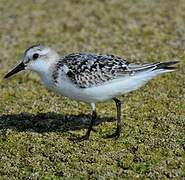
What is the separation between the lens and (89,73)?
11328mm

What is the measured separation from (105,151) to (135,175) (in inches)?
48.3

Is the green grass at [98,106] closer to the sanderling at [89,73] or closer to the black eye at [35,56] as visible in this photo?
the sanderling at [89,73]

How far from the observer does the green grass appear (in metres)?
10.9

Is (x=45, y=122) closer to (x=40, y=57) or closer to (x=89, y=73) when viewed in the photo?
(x=40, y=57)

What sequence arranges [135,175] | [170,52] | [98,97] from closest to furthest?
[135,175] < [98,97] < [170,52]

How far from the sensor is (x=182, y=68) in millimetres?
16219

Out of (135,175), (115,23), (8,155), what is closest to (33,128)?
(8,155)

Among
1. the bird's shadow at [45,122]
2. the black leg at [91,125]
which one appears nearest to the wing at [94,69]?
the black leg at [91,125]

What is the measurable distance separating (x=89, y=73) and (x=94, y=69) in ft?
0.47

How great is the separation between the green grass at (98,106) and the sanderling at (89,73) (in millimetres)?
1264

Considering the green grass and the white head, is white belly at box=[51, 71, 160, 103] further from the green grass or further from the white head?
the green grass

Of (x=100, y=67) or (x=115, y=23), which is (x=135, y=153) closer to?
(x=100, y=67)

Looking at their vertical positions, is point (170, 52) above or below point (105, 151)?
below

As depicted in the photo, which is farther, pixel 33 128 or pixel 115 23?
pixel 115 23
